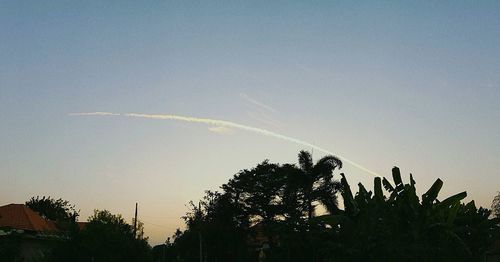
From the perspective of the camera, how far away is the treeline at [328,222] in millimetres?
22219

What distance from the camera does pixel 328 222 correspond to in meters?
24.4

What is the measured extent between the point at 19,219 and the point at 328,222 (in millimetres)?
34705

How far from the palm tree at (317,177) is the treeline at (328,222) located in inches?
3.8

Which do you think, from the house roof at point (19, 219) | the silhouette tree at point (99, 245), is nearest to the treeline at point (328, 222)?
the silhouette tree at point (99, 245)

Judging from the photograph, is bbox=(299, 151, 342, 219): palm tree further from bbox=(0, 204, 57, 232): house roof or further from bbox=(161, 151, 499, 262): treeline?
bbox=(0, 204, 57, 232): house roof

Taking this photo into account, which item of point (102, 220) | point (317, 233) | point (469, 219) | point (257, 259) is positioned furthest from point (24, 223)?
point (469, 219)

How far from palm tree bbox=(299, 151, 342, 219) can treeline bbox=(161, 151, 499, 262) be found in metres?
0.10

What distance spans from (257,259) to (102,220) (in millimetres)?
23309

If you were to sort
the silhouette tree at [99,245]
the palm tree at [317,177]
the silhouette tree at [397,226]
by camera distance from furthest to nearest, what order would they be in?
Answer: the palm tree at [317,177] < the silhouette tree at [99,245] < the silhouette tree at [397,226]

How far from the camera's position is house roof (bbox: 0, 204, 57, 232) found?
4709cm

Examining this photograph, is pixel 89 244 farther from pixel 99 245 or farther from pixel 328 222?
pixel 328 222

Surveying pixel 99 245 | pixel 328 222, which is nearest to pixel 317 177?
pixel 99 245

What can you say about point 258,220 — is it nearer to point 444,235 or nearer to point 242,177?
point 242,177

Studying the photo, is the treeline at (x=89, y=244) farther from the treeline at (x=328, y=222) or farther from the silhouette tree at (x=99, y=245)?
the treeline at (x=328, y=222)
